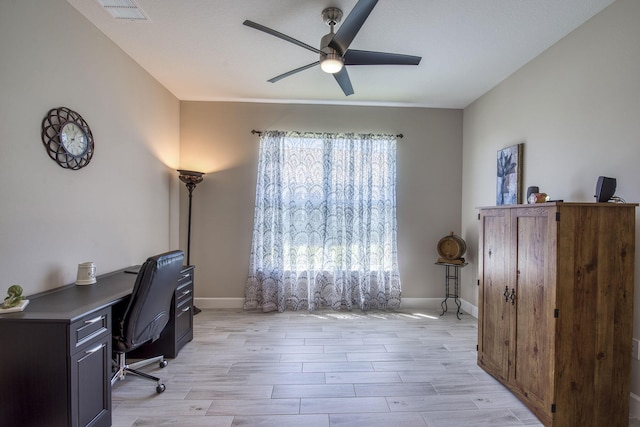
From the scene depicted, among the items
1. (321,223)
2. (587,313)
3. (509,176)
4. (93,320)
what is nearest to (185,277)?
(93,320)

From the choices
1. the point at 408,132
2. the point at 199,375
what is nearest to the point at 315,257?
the point at 199,375

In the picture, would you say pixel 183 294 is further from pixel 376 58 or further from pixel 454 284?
pixel 454 284

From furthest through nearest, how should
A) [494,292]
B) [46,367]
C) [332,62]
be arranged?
[494,292] < [332,62] < [46,367]

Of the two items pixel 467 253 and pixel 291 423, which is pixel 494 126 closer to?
pixel 467 253

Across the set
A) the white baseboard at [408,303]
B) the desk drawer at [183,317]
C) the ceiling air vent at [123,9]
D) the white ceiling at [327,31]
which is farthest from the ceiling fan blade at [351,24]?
the white baseboard at [408,303]

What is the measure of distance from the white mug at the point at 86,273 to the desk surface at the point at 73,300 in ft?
0.13

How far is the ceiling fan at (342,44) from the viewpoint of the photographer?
188cm

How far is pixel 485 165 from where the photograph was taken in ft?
12.2

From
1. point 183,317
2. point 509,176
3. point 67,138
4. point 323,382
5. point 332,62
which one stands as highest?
point 332,62

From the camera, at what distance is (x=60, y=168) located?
219cm

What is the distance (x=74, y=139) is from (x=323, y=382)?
284 centimetres

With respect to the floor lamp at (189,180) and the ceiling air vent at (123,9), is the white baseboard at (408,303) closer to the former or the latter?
the floor lamp at (189,180)

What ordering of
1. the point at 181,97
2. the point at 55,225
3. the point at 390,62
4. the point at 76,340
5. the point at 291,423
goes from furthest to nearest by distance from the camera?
the point at 181,97
the point at 390,62
the point at 55,225
the point at 291,423
the point at 76,340

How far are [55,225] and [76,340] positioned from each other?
3.42 ft
